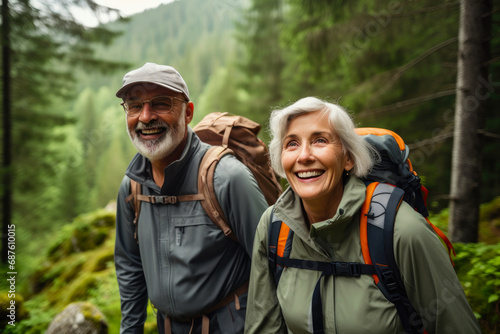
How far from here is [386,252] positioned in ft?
4.87

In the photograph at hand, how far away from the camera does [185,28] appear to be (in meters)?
88.4

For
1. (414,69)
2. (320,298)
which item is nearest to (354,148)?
(320,298)

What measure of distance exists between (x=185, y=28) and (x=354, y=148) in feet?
313

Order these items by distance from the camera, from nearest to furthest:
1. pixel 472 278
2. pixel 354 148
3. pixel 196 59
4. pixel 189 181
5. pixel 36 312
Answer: pixel 354 148, pixel 189 181, pixel 472 278, pixel 36 312, pixel 196 59

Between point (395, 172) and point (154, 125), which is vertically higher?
point (154, 125)

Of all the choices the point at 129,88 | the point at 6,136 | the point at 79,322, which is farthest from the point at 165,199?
the point at 6,136

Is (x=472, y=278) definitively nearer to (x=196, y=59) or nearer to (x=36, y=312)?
(x=36, y=312)

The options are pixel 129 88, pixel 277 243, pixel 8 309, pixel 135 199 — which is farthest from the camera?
pixel 8 309

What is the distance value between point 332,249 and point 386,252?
10.2 inches

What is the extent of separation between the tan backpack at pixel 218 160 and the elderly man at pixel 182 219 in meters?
0.04

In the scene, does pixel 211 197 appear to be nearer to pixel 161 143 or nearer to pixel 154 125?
pixel 161 143

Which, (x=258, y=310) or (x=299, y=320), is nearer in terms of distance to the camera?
(x=299, y=320)

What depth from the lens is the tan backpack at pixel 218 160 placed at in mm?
2215

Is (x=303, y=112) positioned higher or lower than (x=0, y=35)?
lower
